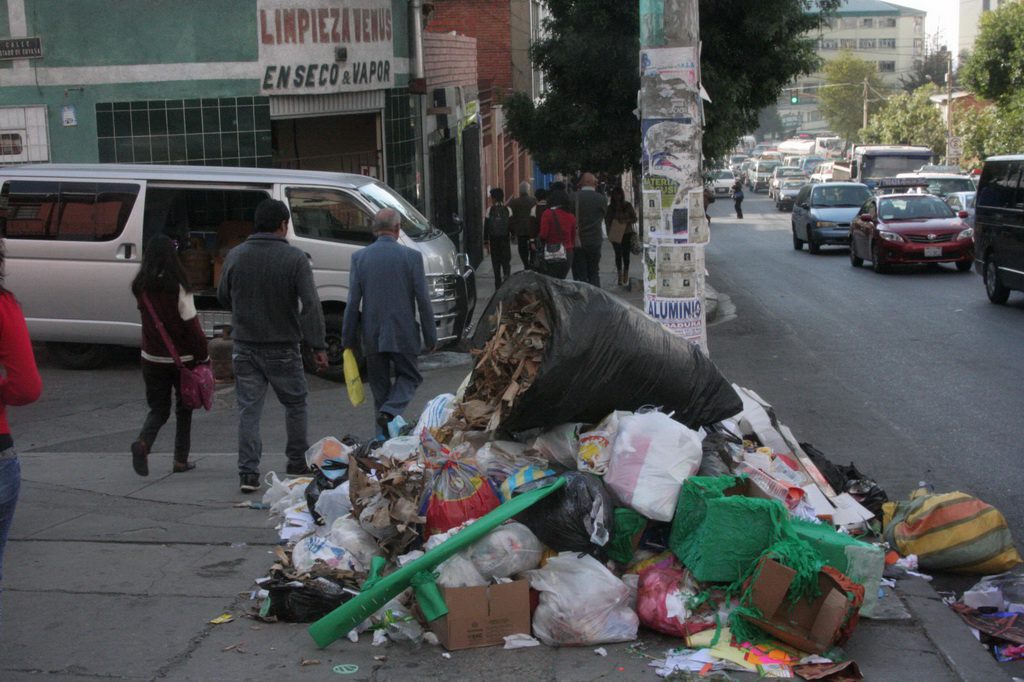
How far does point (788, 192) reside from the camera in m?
49.6

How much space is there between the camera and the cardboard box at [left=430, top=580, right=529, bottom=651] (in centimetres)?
491

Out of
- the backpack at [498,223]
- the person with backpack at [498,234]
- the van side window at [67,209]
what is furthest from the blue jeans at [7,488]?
the backpack at [498,223]

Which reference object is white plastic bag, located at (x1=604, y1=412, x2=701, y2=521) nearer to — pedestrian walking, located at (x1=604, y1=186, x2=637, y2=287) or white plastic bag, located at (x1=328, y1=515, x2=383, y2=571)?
white plastic bag, located at (x1=328, y1=515, x2=383, y2=571)

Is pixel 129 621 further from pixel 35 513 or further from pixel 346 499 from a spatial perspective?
pixel 35 513

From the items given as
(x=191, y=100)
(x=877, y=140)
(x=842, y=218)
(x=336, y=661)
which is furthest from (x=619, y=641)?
(x=877, y=140)

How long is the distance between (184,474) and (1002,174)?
43.0 ft

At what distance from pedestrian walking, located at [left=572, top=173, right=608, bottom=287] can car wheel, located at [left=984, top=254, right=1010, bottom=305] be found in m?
5.73

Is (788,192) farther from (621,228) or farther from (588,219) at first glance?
(588,219)

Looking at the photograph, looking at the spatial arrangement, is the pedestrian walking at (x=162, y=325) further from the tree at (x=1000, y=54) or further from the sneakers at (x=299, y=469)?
the tree at (x=1000, y=54)

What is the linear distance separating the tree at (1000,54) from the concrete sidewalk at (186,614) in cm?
3711

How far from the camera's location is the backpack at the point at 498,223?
64.1 feet

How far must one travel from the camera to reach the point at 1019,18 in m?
38.1

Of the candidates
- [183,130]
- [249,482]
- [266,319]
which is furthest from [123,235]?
[249,482]

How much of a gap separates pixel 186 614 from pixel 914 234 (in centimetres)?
1939
